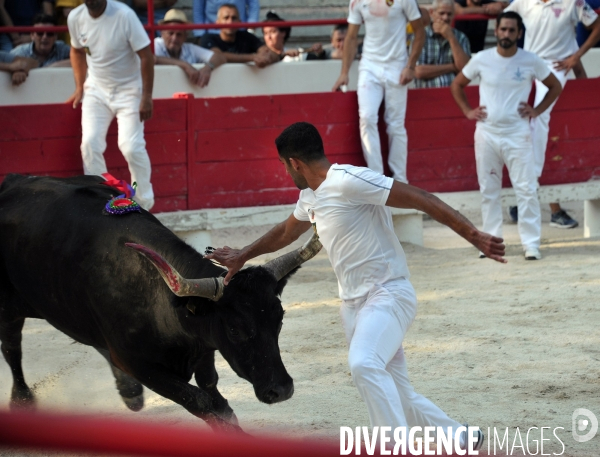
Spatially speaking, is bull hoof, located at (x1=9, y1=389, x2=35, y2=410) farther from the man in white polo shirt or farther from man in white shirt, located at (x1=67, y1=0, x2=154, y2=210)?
the man in white polo shirt

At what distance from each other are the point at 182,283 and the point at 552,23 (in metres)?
6.12

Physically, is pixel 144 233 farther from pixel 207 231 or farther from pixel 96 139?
pixel 207 231

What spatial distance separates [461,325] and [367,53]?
→ 10.2ft

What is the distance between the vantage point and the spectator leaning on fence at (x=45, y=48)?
8.45 metres

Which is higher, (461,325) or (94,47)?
(94,47)

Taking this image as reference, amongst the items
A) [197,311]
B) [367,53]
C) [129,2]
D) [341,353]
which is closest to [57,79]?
[129,2]

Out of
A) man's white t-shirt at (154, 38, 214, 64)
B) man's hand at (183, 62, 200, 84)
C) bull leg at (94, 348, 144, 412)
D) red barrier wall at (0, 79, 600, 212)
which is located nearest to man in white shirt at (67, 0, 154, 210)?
red barrier wall at (0, 79, 600, 212)

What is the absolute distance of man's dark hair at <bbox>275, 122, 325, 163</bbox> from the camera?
3.37 meters

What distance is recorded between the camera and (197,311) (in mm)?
3533

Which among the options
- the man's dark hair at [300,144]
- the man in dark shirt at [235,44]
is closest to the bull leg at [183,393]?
the man's dark hair at [300,144]

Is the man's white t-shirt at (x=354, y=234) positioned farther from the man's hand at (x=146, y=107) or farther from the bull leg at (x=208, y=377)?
the man's hand at (x=146, y=107)

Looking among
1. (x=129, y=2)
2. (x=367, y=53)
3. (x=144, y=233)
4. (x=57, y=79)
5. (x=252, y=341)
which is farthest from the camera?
(x=129, y=2)

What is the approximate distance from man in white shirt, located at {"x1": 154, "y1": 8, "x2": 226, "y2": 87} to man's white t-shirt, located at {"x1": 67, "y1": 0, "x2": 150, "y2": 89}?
1692 mm

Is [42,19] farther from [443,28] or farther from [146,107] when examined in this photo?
[443,28]
